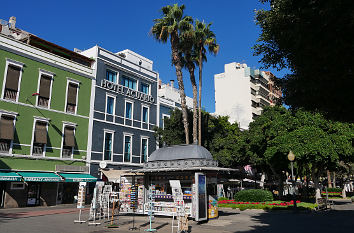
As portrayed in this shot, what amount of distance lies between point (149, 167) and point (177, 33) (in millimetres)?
14832

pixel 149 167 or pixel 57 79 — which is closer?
pixel 149 167

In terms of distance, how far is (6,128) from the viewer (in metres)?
22.4

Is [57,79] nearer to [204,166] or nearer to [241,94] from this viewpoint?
[204,166]

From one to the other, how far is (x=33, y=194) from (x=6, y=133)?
5.51 metres

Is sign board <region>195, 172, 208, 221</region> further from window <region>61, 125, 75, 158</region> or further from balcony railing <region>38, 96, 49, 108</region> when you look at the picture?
balcony railing <region>38, 96, 49, 108</region>

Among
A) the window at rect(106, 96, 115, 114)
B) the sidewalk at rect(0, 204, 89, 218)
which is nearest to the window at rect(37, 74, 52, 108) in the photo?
the window at rect(106, 96, 115, 114)

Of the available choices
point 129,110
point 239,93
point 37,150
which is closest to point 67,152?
point 37,150

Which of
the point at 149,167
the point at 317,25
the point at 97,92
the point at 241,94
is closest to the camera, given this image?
the point at 317,25

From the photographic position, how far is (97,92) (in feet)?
98.9

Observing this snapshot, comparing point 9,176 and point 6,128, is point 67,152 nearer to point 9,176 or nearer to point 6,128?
point 6,128

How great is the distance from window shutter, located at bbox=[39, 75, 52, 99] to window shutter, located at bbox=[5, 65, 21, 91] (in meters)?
2.06

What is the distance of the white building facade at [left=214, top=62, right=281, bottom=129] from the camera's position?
67062 millimetres

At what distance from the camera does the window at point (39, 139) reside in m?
24.3

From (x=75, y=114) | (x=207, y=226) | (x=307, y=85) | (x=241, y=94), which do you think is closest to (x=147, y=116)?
(x=75, y=114)
